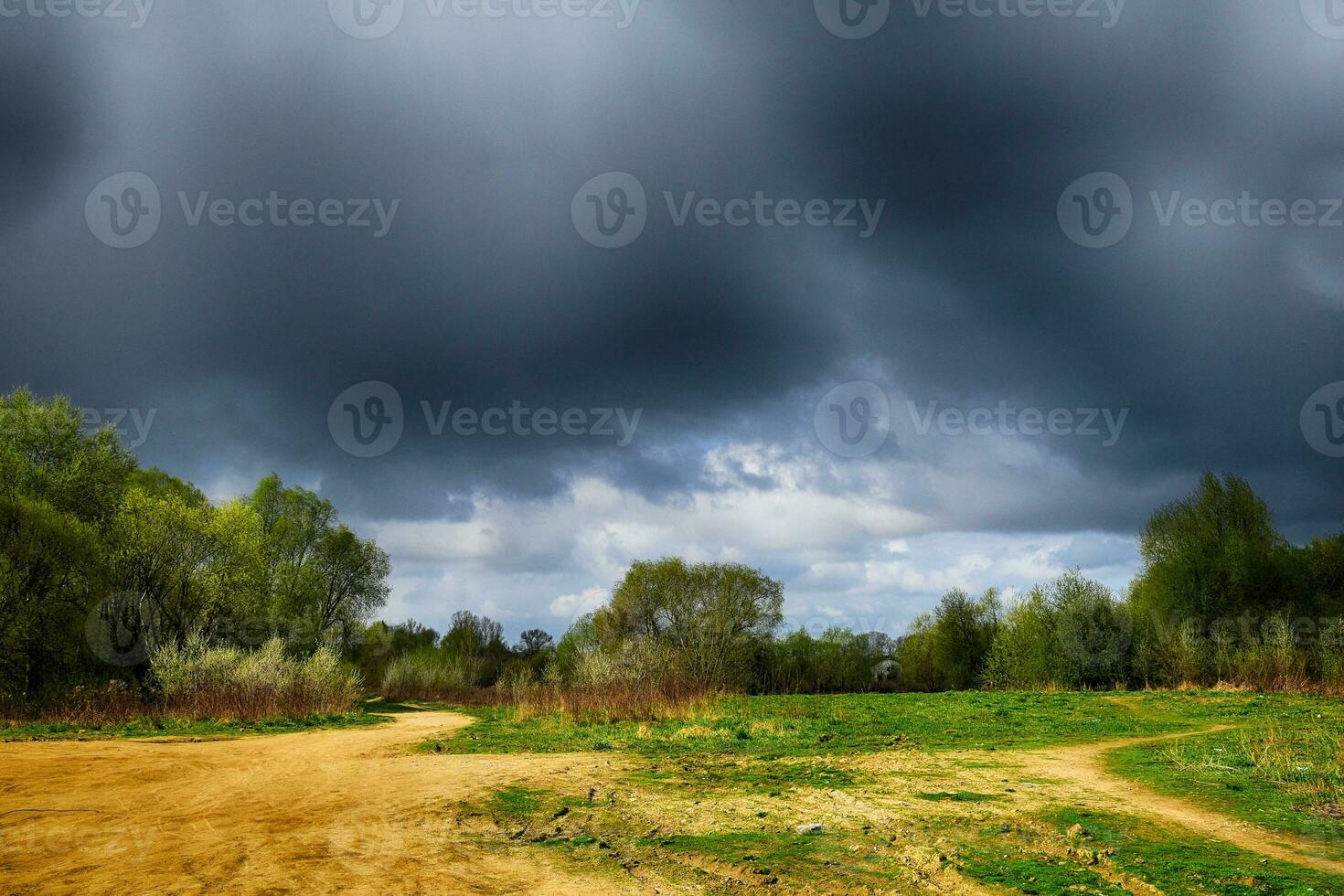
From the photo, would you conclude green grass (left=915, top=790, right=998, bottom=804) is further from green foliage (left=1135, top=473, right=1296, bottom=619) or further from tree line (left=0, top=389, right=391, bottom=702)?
green foliage (left=1135, top=473, right=1296, bottom=619)

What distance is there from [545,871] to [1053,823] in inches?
245

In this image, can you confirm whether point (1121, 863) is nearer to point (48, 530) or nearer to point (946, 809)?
point (946, 809)

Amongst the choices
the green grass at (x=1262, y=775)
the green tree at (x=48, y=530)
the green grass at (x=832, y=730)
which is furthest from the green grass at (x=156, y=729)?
the green grass at (x=1262, y=775)

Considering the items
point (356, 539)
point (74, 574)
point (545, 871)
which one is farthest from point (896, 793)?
point (356, 539)

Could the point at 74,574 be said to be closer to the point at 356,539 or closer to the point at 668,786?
the point at 356,539

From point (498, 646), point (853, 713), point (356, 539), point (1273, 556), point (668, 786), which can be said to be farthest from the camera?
point (498, 646)

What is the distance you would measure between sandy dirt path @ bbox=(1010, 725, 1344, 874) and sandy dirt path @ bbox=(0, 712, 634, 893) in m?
7.10

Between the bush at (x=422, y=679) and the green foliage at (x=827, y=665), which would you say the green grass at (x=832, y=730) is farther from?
the green foliage at (x=827, y=665)

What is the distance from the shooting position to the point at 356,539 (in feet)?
196

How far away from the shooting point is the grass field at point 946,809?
7422mm

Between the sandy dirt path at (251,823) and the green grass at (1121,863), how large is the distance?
4072mm

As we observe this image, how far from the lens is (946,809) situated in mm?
10016

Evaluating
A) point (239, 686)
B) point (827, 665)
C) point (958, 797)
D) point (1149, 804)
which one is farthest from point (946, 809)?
point (827, 665)

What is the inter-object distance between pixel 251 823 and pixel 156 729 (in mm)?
16247
